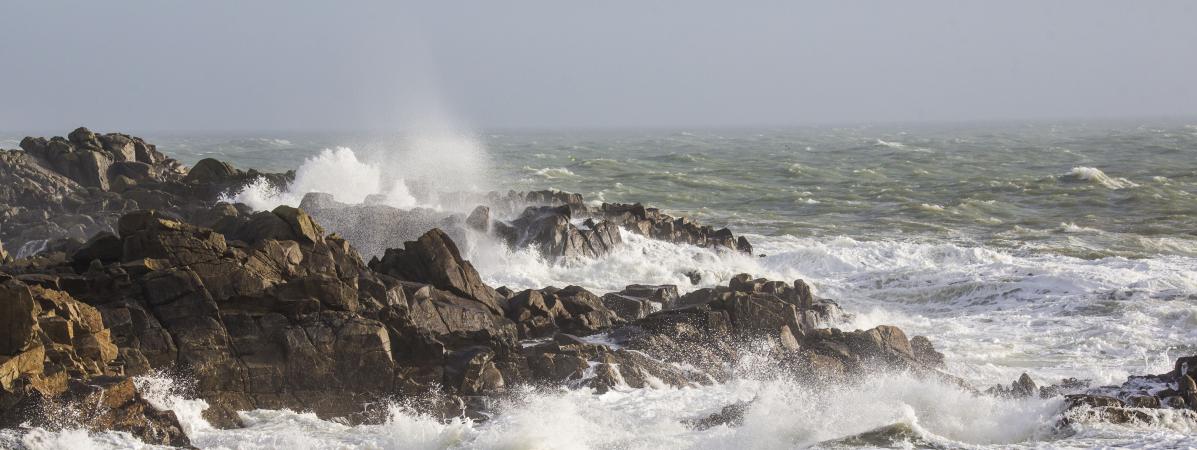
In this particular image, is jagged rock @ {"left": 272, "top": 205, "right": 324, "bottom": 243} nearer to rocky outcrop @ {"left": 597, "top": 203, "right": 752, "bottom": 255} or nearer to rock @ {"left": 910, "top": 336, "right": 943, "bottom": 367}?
rock @ {"left": 910, "top": 336, "right": 943, "bottom": 367}

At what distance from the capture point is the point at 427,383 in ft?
47.7

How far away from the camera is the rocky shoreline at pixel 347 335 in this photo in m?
13.0

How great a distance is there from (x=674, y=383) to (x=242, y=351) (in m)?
5.77

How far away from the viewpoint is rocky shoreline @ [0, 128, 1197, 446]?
1296cm

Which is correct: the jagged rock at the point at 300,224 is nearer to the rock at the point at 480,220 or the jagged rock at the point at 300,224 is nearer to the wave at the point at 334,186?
the rock at the point at 480,220

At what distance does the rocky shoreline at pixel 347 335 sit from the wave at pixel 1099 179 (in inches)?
1293

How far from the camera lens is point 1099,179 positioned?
50500mm

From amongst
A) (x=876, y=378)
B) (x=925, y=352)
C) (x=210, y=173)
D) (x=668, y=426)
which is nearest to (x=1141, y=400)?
(x=876, y=378)

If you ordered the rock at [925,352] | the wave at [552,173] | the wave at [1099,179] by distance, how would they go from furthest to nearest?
the wave at [552,173]
the wave at [1099,179]
the rock at [925,352]

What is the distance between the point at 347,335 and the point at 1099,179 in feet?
145

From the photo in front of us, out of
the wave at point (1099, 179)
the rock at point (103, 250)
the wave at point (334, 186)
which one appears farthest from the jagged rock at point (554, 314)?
the wave at point (1099, 179)

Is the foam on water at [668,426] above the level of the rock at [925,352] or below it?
above

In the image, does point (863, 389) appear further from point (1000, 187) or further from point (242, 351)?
point (1000, 187)

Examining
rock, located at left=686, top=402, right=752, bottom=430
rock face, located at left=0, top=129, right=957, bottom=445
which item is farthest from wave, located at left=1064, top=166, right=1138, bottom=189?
rock, located at left=686, top=402, right=752, bottom=430
